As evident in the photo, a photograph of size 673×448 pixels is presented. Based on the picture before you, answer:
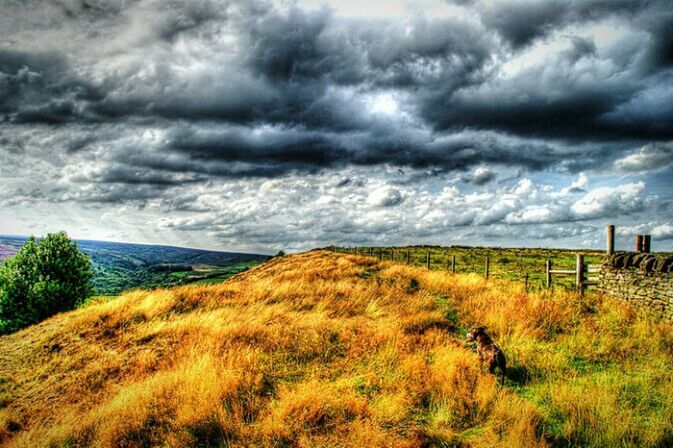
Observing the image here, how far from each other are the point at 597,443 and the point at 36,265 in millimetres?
35748

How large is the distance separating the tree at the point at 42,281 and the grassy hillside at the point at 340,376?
740 inches

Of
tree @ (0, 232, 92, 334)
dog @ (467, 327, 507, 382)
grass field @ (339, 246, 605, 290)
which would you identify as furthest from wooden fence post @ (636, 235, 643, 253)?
tree @ (0, 232, 92, 334)

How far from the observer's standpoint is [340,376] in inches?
252

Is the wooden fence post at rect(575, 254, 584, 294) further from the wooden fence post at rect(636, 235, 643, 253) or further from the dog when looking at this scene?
the dog

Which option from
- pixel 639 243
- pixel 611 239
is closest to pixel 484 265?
pixel 611 239

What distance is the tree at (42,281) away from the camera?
26781 millimetres

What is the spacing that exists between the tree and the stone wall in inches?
1349

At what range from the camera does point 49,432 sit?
525 cm

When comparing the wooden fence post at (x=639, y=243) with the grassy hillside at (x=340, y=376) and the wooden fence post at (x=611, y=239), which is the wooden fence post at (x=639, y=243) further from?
the grassy hillside at (x=340, y=376)

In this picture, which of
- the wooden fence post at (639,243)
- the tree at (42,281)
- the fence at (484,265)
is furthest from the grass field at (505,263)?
the tree at (42,281)

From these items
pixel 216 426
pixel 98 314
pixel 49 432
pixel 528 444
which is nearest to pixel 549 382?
pixel 528 444

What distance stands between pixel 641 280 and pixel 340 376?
10.0 meters

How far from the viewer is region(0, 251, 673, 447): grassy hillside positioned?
4789 mm

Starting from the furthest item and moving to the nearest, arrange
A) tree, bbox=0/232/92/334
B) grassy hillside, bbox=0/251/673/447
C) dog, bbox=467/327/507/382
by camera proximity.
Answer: tree, bbox=0/232/92/334 → dog, bbox=467/327/507/382 → grassy hillside, bbox=0/251/673/447
